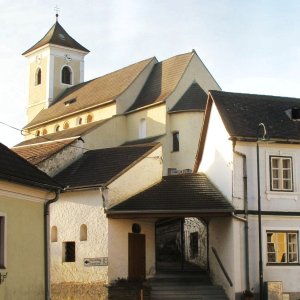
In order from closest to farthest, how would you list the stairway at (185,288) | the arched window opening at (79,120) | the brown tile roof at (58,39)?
the stairway at (185,288) → the arched window opening at (79,120) → the brown tile roof at (58,39)

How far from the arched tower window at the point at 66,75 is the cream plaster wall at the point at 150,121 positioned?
18.3 metres

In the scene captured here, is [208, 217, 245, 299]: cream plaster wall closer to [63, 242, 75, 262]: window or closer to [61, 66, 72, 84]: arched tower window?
[63, 242, 75, 262]: window

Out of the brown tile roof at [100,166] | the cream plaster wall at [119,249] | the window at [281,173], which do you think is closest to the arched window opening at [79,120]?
the brown tile roof at [100,166]

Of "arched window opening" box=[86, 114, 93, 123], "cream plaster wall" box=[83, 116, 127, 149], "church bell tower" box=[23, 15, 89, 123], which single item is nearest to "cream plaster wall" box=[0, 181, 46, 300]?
"cream plaster wall" box=[83, 116, 127, 149]

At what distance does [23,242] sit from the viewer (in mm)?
20250

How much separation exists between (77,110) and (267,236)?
3024cm

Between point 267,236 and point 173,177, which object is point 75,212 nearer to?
point 173,177

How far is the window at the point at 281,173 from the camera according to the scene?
29531 mm

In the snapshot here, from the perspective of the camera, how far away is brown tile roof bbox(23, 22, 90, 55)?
225 feet

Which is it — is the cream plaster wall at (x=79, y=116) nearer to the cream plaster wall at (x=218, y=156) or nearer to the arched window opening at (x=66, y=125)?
the arched window opening at (x=66, y=125)

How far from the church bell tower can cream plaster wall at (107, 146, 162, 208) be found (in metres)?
36.6

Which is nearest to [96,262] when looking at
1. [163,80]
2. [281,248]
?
[281,248]

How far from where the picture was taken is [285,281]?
28672 mm

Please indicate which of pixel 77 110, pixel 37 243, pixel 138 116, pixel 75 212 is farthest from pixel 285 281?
pixel 77 110
